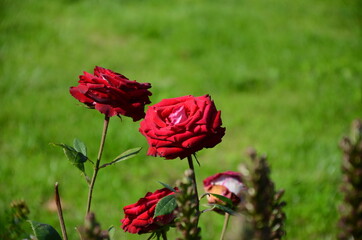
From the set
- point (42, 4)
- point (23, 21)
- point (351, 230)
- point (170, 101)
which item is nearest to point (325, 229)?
point (170, 101)

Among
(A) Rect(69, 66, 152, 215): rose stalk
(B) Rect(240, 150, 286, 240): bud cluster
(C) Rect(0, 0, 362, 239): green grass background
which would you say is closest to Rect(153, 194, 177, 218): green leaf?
(A) Rect(69, 66, 152, 215): rose stalk

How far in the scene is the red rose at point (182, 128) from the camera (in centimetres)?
113

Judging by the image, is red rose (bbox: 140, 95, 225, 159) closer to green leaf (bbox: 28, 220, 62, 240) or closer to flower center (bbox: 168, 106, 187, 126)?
flower center (bbox: 168, 106, 187, 126)

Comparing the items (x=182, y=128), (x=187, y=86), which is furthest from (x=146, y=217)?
(x=187, y=86)

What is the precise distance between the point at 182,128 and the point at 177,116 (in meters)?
0.07

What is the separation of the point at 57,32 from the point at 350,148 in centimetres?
610

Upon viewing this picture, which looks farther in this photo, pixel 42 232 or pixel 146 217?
pixel 146 217

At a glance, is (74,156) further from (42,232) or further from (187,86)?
(187,86)

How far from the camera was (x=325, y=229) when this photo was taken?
10.3ft

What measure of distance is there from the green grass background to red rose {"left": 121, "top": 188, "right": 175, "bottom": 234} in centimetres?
110

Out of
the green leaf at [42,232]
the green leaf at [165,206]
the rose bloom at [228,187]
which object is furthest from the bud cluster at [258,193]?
the rose bloom at [228,187]

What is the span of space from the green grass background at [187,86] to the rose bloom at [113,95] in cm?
107

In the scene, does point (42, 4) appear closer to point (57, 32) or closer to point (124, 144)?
point (57, 32)

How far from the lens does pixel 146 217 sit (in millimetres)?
1109
